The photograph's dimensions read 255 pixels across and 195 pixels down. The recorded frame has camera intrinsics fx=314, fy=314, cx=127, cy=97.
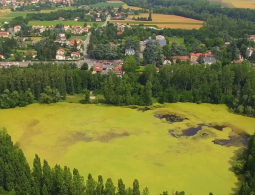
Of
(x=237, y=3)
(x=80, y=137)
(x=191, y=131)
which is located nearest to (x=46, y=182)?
(x=80, y=137)

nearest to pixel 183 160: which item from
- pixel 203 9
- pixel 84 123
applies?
pixel 84 123

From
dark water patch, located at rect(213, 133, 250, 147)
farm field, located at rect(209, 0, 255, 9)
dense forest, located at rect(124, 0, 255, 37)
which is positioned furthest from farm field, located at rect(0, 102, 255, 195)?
farm field, located at rect(209, 0, 255, 9)

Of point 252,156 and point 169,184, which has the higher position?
point 252,156

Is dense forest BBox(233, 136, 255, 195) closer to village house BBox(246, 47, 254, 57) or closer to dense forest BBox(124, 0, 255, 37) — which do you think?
village house BBox(246, 47, 254, 57)

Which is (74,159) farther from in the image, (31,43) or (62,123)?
(31,43)

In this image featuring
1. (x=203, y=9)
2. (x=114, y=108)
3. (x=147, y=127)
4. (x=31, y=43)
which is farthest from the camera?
(x=203, y=9)

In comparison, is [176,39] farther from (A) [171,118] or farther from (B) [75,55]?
(A) [171,118]

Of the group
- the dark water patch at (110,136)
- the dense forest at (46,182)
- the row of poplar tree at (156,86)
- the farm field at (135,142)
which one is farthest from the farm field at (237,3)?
the dense forest at (46,182)
